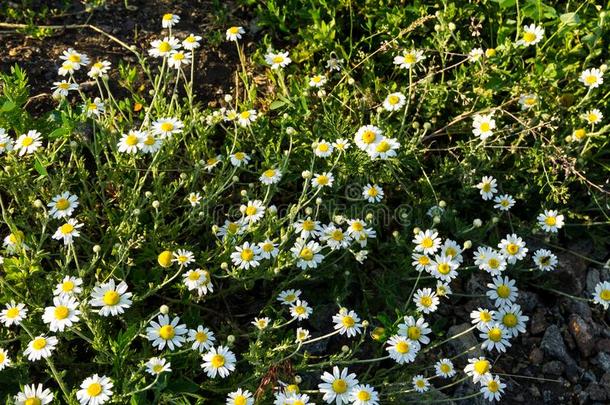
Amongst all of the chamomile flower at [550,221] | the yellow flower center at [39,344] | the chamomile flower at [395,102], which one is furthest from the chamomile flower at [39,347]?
Result: the chamomile flower at [550,221]

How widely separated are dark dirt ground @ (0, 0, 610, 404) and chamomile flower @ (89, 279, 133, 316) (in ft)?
5.69

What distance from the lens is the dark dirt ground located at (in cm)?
381

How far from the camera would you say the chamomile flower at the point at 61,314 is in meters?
2.95

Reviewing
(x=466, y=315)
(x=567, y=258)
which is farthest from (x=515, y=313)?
(x=567, y=258)

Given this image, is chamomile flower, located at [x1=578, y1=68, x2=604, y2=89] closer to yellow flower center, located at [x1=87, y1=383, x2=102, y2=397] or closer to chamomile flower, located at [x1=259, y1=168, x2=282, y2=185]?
chamomile flower, located at [x1=259, y1=168, x2=282, y2=185]

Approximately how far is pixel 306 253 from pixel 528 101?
1718 mm

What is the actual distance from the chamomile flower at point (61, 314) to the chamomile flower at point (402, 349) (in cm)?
138

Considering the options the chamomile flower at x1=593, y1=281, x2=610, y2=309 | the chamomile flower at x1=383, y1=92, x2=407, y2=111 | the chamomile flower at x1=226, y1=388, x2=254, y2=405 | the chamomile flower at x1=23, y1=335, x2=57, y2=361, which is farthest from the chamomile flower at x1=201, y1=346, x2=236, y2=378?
the chamomile flower at x1=593, y1=281, x2=610, y2=309

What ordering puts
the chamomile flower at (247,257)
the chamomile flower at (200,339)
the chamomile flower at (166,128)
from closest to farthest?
1. the chamomile flower at (200,339)
2. the chamomile flower at (247,257)
3. the chamomile flower at (166,128)

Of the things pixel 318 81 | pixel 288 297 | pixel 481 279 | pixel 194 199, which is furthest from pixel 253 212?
pixel 481 279

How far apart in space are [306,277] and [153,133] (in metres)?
1.04

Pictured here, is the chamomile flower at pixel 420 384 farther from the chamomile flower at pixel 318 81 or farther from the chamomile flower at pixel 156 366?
the chamomile flower at pixel 318 81

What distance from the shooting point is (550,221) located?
402 cm

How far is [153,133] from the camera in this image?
3.63m
